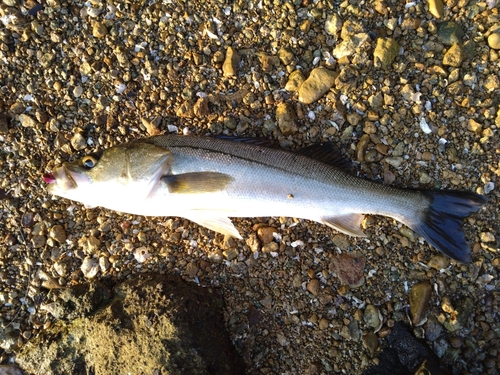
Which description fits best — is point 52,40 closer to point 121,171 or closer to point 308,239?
point 121,171

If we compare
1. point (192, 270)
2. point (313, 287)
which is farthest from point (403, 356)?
point (192, 270)


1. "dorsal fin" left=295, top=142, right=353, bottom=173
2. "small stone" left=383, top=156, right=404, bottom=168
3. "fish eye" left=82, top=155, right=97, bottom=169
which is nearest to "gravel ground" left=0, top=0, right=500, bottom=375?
"small stone" left=383, top=156, right=404, bottom=168

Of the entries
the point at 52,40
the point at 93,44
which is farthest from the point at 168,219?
the point at 52,40

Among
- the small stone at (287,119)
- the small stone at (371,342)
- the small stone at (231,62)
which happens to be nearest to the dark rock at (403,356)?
the small stone at (371,342)

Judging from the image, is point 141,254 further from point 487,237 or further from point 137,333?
point 487,237

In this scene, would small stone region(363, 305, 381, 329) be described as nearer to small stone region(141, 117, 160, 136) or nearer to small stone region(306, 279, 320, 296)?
small stone region(306, 279, 320, 296)

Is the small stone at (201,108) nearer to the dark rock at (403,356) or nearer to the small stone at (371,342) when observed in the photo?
the small stone at (371,342)
